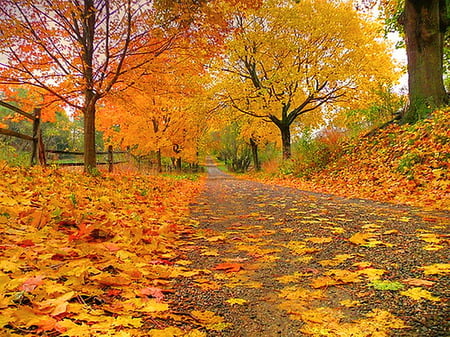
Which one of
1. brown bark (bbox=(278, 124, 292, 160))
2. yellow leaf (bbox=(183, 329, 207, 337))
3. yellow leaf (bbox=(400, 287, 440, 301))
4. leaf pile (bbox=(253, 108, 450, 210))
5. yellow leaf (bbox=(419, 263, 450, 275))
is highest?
brown bark (bbox=(278, 124, 292, 160))

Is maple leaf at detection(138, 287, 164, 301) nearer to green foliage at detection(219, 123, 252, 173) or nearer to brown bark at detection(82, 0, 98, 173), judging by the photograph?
brown bark at detection(82, 0, 98, 173)

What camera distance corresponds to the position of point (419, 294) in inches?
61.2

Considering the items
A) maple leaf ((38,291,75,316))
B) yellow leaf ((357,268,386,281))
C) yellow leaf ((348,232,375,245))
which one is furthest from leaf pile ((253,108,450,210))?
maple leaf ((38,291,75,316))

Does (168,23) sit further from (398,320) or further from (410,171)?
(398,320)

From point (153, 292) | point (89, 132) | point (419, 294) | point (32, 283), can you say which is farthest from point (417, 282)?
point (89, 132)

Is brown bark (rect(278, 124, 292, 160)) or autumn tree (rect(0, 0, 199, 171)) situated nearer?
autumn tree (rect(0, 0, 199, 171))

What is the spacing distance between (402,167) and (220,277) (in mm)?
5523

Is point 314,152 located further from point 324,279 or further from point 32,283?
point 32,283

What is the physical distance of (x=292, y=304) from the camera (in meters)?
1.60

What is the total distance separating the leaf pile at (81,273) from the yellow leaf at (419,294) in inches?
42.4

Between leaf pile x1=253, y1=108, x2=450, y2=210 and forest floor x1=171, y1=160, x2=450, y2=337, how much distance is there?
184cm

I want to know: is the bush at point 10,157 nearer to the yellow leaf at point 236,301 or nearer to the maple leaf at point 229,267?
the maple leaf at point 229,267

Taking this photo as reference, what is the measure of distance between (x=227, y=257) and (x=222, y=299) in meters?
0.81

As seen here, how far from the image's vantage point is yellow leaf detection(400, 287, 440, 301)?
1.51 metres
